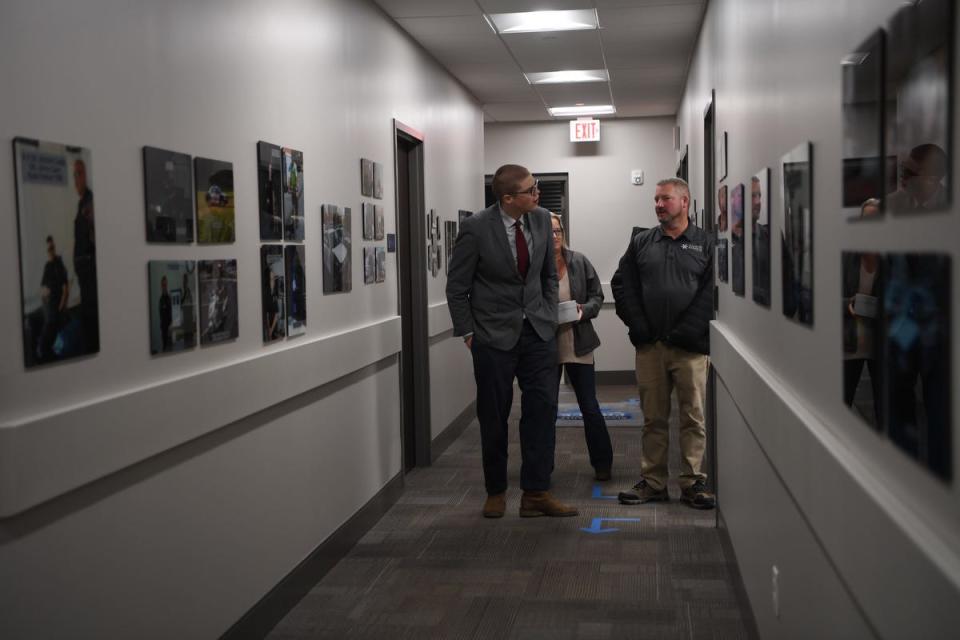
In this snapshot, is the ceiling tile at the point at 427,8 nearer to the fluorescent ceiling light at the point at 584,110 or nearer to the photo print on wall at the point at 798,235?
the photo print on wall at the point at 798,235

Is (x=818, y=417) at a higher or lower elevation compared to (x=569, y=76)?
lower

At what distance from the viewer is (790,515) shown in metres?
2.54

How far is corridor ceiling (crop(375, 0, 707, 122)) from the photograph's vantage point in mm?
5863

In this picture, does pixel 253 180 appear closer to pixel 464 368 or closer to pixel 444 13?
pixel 444 13

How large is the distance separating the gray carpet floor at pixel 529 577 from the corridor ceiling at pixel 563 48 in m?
2.69

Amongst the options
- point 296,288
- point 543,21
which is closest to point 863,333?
point 296,288

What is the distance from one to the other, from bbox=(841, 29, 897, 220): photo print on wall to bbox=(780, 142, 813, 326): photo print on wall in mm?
444

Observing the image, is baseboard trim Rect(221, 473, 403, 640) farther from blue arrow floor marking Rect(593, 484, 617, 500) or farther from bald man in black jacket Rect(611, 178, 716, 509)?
bald man in black jacket Rect(611, 178, 716, 509)

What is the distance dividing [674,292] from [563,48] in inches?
103

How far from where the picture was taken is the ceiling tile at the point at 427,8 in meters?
5.61

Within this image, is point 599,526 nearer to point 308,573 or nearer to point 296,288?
point 308,573

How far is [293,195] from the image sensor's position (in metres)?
4.09

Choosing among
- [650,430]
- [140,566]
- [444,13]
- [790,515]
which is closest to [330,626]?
[140,566]

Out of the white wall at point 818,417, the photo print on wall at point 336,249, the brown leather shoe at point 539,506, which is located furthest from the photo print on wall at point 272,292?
the brown leather shoe at point 539,506
